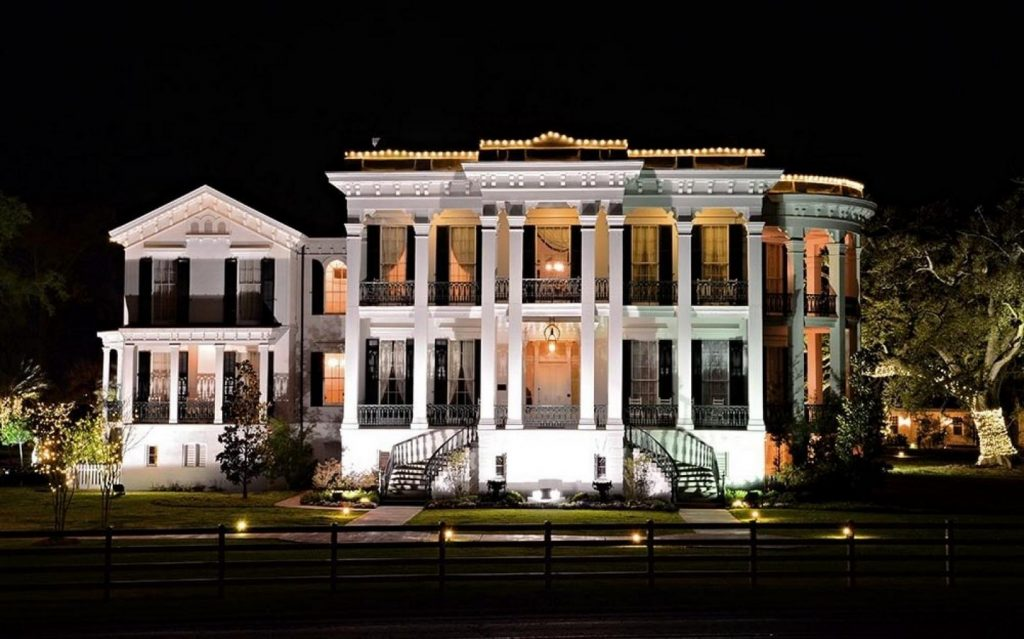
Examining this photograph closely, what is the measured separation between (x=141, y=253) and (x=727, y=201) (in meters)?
19.5

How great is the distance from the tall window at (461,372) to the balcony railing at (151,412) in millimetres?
9712

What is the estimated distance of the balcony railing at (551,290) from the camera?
37812 millimetres

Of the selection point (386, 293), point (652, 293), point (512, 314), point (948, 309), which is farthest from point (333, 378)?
point (948, 309)

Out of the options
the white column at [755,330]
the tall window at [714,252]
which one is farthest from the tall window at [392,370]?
the white column at [755,330]

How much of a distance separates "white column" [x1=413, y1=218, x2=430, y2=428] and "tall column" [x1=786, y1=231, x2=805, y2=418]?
37.7ft

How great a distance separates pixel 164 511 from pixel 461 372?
1046 cm

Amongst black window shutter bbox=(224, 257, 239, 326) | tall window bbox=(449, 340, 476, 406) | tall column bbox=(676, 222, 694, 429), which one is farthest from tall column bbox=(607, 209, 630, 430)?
black window shutter bbox=(224, 257, 239, 326)

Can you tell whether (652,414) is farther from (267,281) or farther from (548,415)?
(267,281)

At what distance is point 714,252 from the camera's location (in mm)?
39125

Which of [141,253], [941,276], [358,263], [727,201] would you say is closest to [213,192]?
[141,253]

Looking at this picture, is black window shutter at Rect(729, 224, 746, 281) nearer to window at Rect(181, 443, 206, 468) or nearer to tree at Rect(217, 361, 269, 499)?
tree at Rect(217, 361, 269, 499)

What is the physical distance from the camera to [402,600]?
18.7m

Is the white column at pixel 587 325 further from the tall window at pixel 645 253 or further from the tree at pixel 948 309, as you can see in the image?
the tree at pixel 948 309

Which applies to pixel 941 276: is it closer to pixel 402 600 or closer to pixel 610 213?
pixel 610 213
